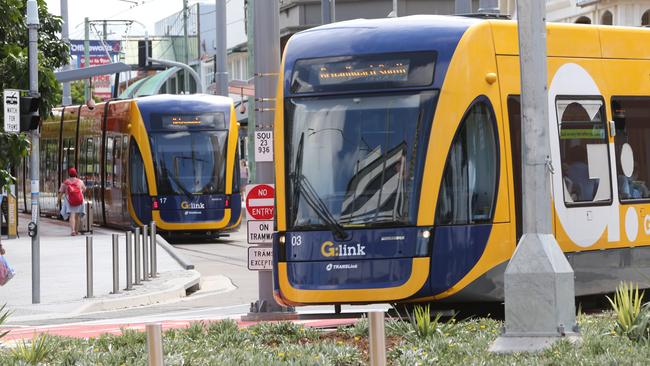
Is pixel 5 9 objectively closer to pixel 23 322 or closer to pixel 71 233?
pixel 23 322

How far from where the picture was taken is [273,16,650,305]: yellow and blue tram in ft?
47.0

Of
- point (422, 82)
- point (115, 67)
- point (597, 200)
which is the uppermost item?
point (115, 67)

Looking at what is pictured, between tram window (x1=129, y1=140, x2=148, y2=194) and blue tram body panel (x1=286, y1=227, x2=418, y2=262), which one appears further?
tram window (x1=129, y1=140, x2=148, y2=194)

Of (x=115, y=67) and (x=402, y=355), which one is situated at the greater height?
(x=115, y=67)

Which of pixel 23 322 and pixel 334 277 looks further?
pixel 23 322

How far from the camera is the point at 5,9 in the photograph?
2477 centimetres

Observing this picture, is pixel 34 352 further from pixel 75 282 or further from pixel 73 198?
pixel 73 198

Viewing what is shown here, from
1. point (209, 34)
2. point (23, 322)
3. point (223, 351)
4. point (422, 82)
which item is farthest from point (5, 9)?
point (209, 34)

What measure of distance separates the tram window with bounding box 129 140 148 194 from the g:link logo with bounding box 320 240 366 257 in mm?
21217

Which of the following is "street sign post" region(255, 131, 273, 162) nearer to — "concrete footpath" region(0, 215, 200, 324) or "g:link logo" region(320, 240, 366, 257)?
"g:link logo" region(320, 240, 366, 257)

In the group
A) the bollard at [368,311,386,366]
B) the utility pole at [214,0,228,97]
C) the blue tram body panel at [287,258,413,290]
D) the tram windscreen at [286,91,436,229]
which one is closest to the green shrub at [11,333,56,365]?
the bollard at [368,311,386,366]

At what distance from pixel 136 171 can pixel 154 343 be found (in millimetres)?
28057

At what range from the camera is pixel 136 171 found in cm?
3547

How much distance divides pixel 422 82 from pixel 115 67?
792 inches
